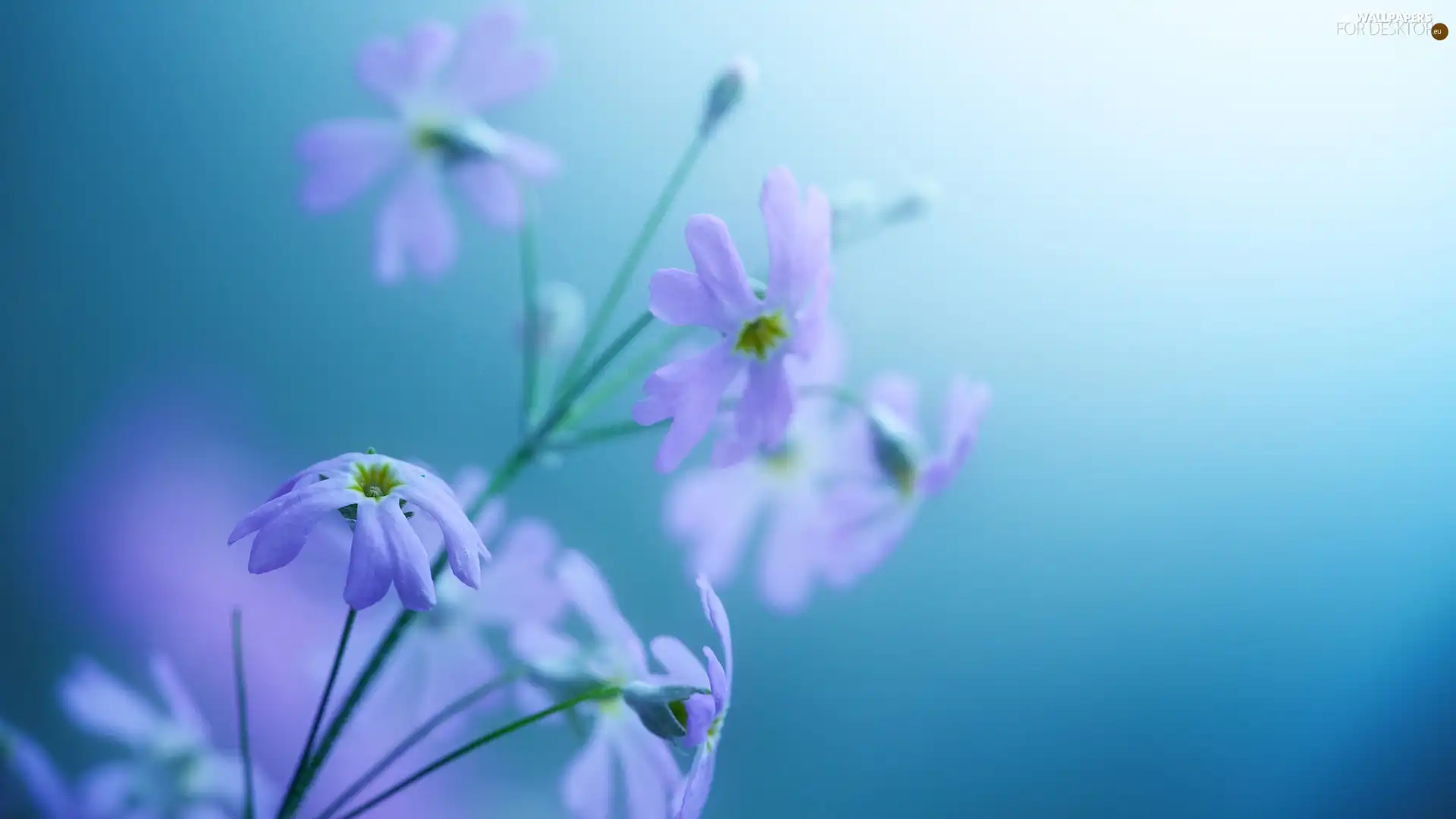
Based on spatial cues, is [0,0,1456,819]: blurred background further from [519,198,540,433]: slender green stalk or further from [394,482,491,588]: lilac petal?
[394,482,491,588]: lilac petal

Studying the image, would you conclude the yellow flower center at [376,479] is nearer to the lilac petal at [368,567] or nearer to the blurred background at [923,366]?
the lilac petal at [368,567]

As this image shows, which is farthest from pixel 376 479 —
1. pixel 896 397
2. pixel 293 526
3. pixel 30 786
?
pixel 30 786

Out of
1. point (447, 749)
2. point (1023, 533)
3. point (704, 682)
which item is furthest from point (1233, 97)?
point (447, 749)

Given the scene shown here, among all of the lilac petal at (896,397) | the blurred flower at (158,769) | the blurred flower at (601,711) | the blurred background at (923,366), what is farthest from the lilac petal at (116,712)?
the lilac petal at (896,397)

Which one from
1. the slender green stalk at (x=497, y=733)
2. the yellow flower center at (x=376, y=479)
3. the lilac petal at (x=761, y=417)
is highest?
the lilac petal at (x=761, y=417)

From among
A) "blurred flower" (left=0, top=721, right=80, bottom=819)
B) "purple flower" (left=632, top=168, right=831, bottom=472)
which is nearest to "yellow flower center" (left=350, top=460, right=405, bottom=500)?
"purple flower" (left=632, top=168, right=831, bottom=472)

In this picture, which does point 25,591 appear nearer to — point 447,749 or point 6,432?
point 6,432

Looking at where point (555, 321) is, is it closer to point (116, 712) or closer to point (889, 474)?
point (889, 474)
